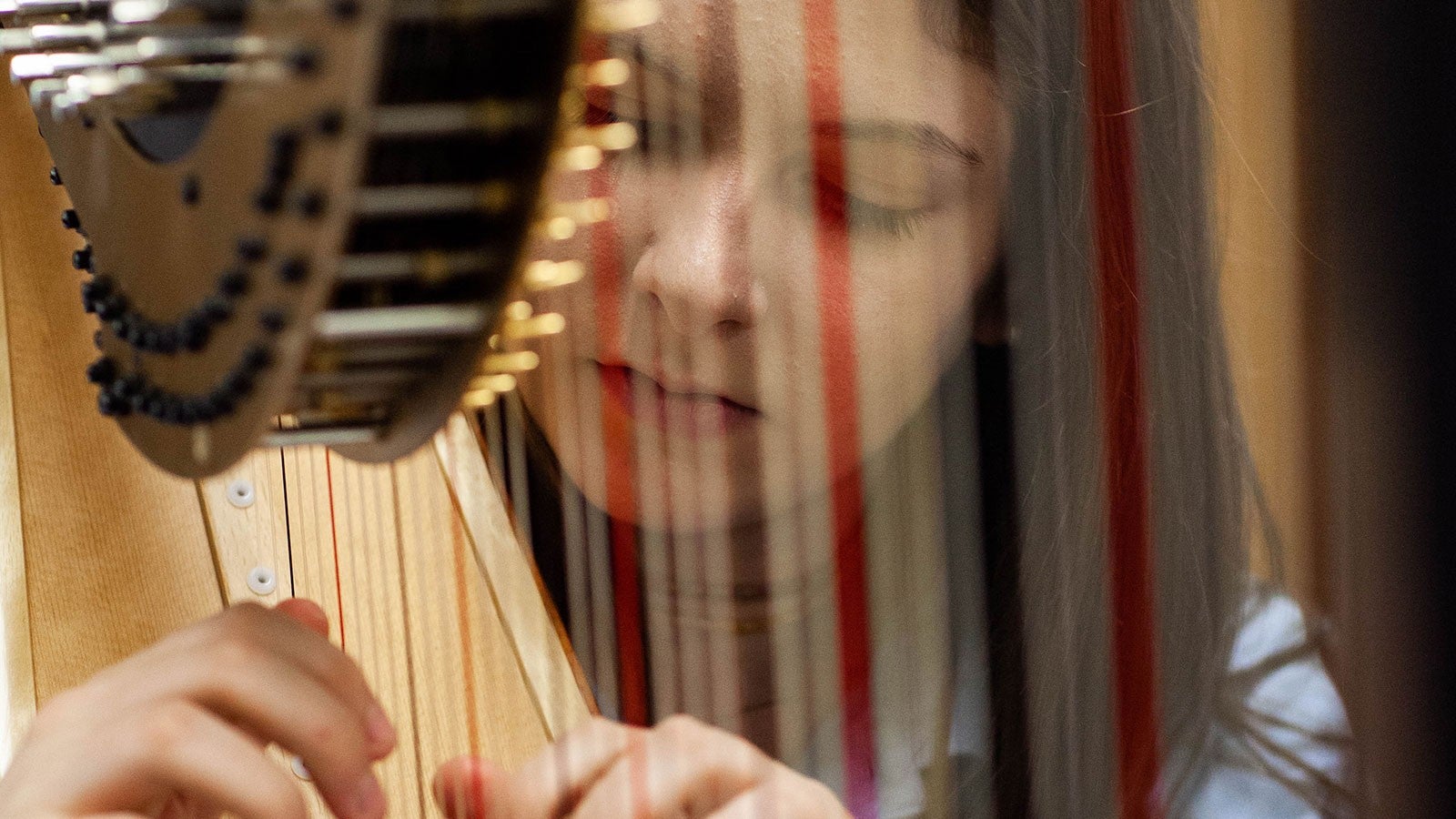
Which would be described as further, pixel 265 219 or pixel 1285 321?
pixel 1285 321

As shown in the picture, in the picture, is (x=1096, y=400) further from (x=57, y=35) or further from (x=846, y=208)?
(x=57, y=35)

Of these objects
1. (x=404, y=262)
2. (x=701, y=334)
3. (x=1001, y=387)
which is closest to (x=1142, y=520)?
(x=1001, y=387)

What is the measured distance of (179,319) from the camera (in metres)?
0.38

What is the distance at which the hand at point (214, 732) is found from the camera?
15.7 inches

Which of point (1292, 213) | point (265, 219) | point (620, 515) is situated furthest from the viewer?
point (620, 515)

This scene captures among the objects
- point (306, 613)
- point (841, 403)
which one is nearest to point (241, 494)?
point (306, 613)

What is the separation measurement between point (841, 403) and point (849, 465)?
3cm

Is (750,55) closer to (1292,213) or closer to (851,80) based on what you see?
(851,80)

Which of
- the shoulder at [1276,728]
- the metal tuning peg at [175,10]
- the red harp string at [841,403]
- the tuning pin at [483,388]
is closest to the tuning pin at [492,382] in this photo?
the tuning pin at [483,388]

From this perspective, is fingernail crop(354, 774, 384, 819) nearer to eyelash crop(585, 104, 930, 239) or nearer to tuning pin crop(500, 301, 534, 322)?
tuning pin crop(500, 301, 534, 322)

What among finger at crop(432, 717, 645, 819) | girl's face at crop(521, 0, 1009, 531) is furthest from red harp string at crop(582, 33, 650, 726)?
finger at crop(432, 717, 645, 819)

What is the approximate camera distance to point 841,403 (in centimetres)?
62

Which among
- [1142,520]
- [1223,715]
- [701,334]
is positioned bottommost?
[1223,715]

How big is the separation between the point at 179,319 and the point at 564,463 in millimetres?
220
